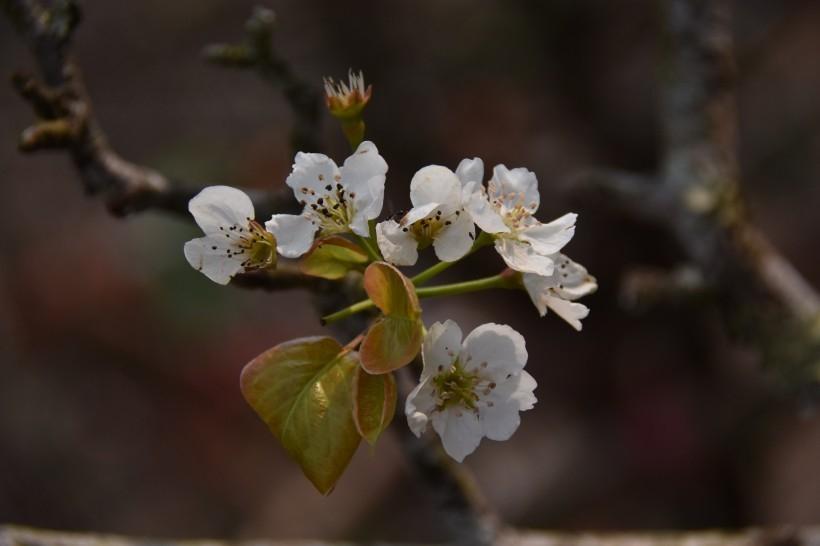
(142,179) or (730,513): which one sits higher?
(142,179)

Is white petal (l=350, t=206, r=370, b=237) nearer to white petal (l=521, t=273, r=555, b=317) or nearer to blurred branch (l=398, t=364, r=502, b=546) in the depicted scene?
white petal (l=521, t=273, r=555, b=317)

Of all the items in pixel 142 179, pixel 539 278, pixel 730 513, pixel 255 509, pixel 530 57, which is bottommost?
pixel 255 509

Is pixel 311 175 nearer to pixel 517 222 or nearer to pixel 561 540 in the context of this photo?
pixel 517 222

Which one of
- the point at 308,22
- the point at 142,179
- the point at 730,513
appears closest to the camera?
the point at 142,179

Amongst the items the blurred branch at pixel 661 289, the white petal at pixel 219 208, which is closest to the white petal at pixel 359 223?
the white petal at pixel 219 208

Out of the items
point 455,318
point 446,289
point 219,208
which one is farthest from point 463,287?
point 455,318

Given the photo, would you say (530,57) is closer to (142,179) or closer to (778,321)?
(778,321)

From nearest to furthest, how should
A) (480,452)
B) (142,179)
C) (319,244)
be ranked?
(319,244) → (142,179) → (480,452)

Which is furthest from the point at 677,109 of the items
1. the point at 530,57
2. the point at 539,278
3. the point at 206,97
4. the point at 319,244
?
the point at 206,97
